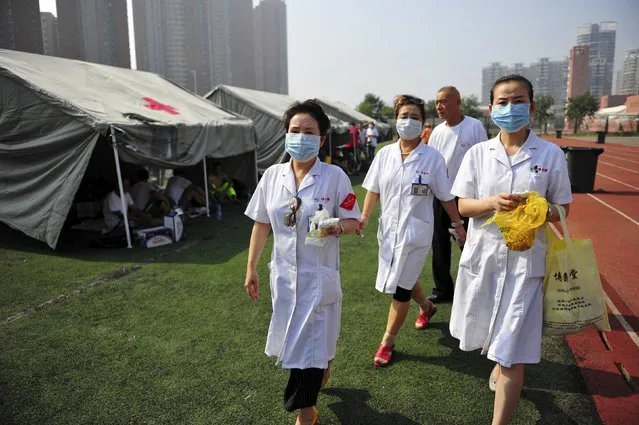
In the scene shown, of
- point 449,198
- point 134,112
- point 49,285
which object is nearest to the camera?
point 449,198

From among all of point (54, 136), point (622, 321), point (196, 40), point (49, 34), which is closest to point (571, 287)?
point (622, 321)

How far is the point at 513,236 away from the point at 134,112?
24.2 ft

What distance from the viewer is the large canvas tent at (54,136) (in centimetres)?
700

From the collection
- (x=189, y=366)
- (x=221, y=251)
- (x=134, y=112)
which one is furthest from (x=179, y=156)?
(x=189, y=366)

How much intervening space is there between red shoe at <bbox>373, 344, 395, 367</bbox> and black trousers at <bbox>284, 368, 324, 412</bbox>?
1036 mm

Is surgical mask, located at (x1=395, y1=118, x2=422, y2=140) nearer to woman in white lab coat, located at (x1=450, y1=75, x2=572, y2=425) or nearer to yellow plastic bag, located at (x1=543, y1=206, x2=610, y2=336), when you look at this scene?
woman in white lab coat, located at (x1=450, y1=75, x2=572, y2=425)

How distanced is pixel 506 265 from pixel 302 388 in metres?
1.32

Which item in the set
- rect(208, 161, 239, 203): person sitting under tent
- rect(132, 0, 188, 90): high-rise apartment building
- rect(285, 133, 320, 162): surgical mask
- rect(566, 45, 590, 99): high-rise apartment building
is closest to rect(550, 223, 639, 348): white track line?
rect(285, 133, 320, 162): surgical mask

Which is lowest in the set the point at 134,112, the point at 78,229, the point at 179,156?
the point at 78,229

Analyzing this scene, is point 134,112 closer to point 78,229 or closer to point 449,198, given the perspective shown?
point 78,229

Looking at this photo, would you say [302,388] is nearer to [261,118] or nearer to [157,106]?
[157,106]

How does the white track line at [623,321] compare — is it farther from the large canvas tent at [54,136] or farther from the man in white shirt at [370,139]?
the man in white shirt at [370,139]

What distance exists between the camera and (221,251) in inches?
282

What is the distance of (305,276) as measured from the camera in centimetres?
255
